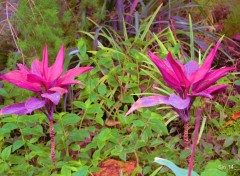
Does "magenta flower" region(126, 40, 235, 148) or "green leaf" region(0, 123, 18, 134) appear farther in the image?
"green leaf" region(0, 123, 18, 134)

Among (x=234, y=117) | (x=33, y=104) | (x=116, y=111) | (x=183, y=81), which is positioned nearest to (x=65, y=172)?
(x=33, y=104)

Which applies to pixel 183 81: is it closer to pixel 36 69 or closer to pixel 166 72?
pixel 166 72

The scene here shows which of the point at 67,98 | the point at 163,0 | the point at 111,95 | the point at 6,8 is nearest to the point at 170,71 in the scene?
the point at 111,95

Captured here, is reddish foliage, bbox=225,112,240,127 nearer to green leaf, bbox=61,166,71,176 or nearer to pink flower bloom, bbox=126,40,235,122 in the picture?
pink flower bloom, bbox=126,40,235,122

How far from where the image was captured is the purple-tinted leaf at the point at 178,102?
139 cm

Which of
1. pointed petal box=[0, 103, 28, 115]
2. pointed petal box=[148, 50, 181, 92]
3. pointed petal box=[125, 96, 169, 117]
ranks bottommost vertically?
pointed petal box=[0, 103, 28, 115]

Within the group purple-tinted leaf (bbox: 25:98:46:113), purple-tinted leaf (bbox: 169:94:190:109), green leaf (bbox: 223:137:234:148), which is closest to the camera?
purple-tinted leaf (bbox: 169:94:190:109)

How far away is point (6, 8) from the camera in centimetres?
249

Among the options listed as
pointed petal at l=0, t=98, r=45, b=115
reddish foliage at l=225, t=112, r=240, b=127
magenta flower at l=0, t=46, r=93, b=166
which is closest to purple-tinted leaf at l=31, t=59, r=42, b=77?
magenta flower at l=0, t=46, r=93, b=166

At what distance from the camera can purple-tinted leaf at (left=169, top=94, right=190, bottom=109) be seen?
1385 millimetres

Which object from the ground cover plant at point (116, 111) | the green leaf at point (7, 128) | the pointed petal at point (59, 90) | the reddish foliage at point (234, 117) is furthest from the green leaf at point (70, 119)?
the reddish foliage at point (234, 117)

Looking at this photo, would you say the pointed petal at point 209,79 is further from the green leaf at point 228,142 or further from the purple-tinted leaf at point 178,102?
the green leaf at point 228,142

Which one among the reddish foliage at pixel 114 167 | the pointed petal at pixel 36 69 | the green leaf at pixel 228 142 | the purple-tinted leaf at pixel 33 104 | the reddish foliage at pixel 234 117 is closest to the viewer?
the purple-tinted leaf at pixel 33 104

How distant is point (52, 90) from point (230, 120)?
96cm
